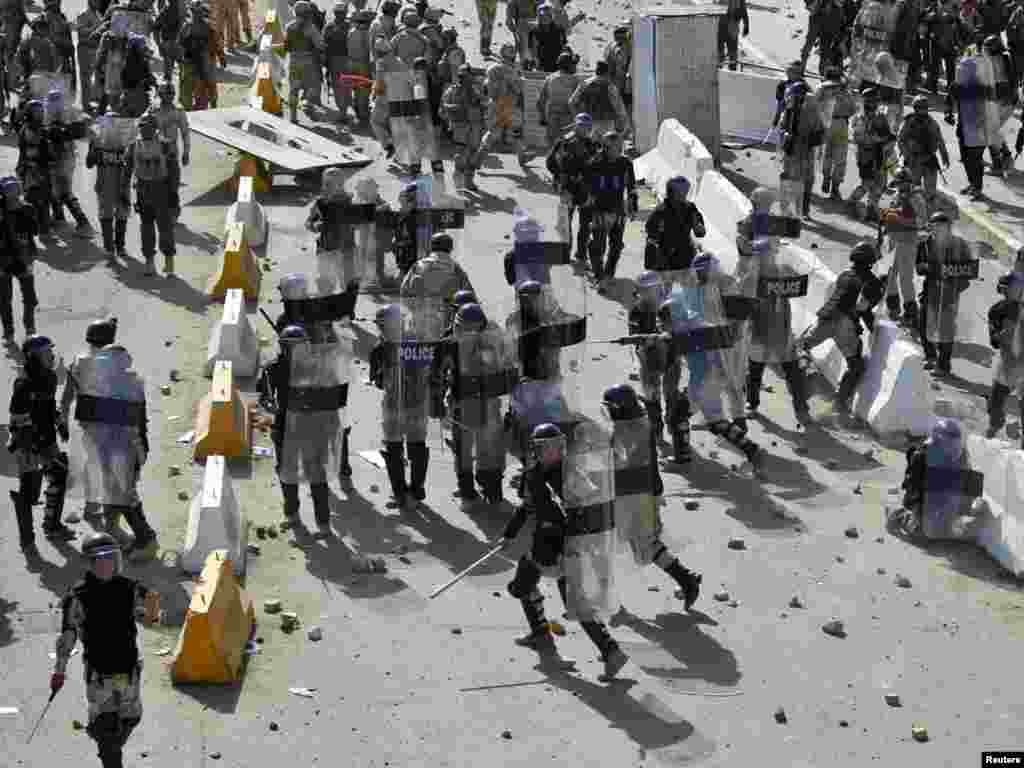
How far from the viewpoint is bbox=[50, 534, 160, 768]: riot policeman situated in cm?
1159

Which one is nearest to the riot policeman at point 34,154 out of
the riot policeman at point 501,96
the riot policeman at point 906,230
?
the riot policeman at point 501,96

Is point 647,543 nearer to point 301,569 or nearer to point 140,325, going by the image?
point 301,569

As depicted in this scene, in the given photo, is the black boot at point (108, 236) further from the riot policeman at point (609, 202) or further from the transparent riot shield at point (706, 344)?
the transparent riot shield at point (706, 344)

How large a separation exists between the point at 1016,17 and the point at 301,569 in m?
17.2

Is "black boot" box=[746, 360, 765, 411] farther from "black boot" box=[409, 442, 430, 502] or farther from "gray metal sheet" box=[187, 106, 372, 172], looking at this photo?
"gray metal sheet" box=[187, 106, 372, 172]

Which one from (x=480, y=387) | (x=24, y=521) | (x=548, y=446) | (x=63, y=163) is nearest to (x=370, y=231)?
(x=63, y=163)

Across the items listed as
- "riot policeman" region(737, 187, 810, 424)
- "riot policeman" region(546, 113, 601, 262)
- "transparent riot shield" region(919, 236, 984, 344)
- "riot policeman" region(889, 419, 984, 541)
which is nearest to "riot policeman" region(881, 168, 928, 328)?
"transparent riot shield" region(919, 236, 984, 344)

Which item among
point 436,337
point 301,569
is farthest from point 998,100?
point 301,569

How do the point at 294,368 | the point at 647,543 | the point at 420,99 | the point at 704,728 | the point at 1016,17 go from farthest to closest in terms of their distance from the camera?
the point at 1016,17, the point at 420,99, the point at 294,368, the point at 647,543, the point at 704,728

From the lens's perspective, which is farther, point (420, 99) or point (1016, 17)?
point (1016, 17)

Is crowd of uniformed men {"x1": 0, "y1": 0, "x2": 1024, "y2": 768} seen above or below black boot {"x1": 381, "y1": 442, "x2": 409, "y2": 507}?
above

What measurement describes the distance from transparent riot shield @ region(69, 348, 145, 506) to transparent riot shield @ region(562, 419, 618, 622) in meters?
3.16

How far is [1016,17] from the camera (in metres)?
29.2

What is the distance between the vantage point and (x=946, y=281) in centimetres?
1933
